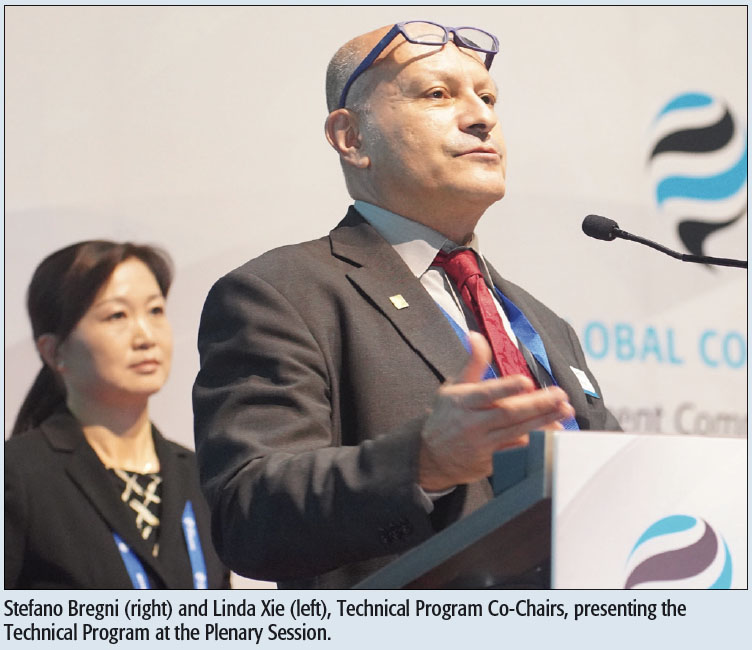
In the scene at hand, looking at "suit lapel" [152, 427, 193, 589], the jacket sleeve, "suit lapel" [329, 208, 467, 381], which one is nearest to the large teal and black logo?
"suit lapel" [152, 427, 193, 589]

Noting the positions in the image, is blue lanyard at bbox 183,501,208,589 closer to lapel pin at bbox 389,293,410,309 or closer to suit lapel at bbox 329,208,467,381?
suit lapel at bbox 329,208,467,381

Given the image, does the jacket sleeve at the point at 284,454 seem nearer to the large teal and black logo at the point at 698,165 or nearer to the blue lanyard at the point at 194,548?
the blue lanyard at the point at 194,548

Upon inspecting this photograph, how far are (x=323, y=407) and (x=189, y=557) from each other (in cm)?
177

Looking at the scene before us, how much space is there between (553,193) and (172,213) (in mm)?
1420

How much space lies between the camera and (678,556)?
1404 mm

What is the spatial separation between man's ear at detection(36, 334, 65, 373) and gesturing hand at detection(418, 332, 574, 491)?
2.39m

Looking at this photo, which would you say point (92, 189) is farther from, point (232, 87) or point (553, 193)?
point (553, 193)

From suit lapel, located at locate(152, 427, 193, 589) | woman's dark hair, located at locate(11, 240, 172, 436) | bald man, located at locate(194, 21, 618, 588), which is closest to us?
bald man, located at locate(194, 21, 618, 588)

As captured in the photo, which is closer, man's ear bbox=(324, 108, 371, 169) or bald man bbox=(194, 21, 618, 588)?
bald man bbox=(194, 21, 618, 588)

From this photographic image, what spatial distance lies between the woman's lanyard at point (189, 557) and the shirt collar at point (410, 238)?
5.08 ft

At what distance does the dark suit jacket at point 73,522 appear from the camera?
3.46 meters

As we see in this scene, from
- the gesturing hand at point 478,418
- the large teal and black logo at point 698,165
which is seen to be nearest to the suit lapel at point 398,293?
the gesturing hand at point 478,418

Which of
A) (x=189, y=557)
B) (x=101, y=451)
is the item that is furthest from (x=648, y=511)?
(x=101, y=451)

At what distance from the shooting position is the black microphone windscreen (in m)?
2.41
